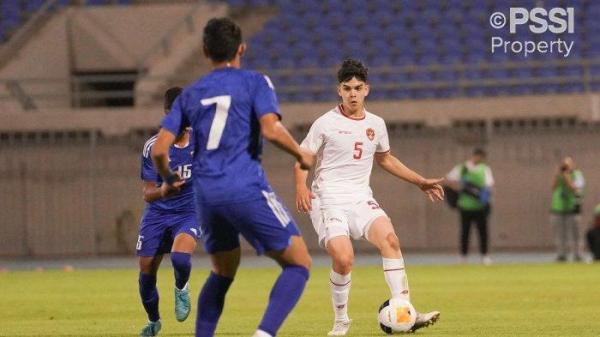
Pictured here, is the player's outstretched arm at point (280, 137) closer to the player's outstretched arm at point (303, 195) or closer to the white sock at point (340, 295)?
the player's outstretched arm at point (303, 195)

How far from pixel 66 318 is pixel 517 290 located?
6.17m

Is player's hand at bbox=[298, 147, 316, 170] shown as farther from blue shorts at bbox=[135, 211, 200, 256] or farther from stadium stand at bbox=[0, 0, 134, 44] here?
stadium stand at bbox=[0, 0, 134, 44]

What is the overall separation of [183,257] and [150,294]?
1.44 feet

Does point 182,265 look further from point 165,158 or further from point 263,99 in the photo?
point 263,99

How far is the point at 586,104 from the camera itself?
2662 centimetres

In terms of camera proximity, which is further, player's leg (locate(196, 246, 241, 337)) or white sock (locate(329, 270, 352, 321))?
white sock (locate(329, 270, 352, 321))

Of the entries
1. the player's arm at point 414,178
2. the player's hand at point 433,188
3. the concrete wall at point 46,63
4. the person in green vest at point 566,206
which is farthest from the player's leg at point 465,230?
the player's hand at point 433,188

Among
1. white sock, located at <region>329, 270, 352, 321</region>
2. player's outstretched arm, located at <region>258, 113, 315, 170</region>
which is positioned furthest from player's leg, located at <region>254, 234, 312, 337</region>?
white sock, located at <region>329, 270, 352, 321</region>

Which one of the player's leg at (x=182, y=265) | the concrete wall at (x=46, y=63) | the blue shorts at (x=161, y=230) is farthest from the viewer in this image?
the concrete wall at (x=46, y=63)

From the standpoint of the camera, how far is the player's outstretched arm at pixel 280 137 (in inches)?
309

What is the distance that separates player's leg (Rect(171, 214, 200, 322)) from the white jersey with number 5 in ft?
4.09

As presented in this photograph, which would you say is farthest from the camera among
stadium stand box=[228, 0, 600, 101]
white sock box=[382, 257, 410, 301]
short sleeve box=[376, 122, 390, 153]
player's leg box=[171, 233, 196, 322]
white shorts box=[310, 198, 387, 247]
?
stadium stand box=[228, 0, 600, 101]

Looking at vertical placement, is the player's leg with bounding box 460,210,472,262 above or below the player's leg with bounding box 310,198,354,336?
below

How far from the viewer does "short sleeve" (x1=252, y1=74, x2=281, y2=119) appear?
26.0 ft
